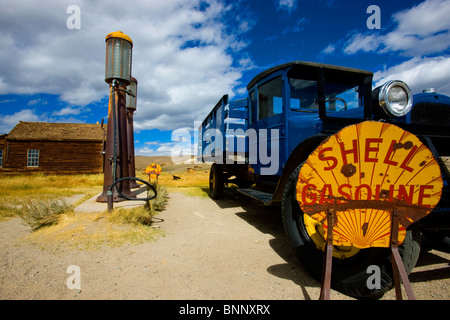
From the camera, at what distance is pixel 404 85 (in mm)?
2373

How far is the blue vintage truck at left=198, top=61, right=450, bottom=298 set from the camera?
6.29ft

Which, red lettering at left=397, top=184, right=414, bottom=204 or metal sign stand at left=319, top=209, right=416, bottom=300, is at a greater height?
red lettering at left=397, top=184, right=414, bottom=204

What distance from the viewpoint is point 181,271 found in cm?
242

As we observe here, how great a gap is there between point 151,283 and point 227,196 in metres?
5.65

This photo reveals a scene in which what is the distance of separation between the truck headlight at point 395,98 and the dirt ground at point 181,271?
5.67ft

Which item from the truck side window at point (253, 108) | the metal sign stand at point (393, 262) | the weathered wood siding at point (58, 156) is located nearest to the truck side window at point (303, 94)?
the truck side window at point (253, 108)

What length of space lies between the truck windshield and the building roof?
1878 cm

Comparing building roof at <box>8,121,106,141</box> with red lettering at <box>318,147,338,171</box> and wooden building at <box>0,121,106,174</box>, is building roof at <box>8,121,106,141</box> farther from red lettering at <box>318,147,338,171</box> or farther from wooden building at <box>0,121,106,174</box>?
red lettering at <box>318,147,338,171</box>

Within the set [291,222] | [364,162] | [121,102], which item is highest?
[121,102]

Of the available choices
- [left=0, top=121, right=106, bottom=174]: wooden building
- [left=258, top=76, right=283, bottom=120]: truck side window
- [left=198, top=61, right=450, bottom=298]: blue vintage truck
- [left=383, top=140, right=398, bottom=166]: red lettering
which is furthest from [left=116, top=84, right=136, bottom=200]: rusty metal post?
[left=0, top=121, right=106, bottom=174]: wooden building

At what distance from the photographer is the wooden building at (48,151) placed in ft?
57.5

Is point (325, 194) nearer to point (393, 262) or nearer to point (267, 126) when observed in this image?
point (393, 262)
